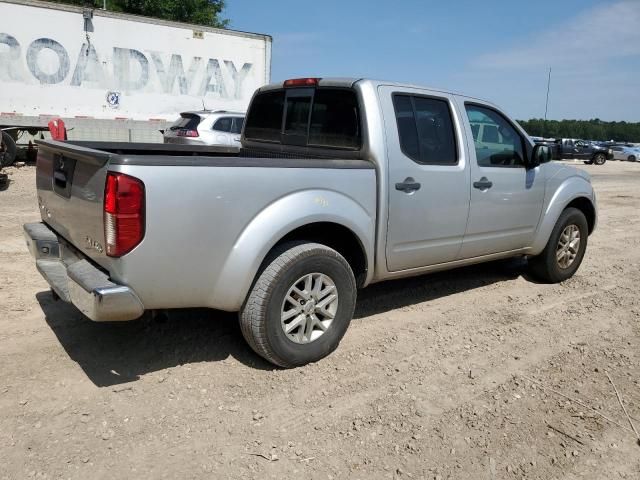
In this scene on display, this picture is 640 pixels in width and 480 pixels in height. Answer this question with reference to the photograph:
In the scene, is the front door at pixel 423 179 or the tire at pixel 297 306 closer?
the tire at pixel 297 306

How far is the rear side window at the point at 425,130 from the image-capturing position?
166 inches

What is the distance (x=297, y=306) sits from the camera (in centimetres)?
366

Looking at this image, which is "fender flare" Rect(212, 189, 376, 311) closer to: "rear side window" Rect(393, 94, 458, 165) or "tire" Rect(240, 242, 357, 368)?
"tire" Rect(240, 242, 357, 368)

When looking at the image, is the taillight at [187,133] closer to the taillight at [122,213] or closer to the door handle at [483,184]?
the door handle at [483,184]

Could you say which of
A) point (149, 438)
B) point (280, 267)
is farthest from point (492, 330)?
point (149, 438)

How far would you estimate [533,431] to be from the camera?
3.14 metres

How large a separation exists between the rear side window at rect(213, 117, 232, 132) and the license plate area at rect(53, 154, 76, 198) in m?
8.71

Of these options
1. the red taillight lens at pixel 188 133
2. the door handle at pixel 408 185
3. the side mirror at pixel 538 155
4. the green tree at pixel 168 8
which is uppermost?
the green tree at pixel 168 8

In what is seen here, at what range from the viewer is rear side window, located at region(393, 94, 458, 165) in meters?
4.23

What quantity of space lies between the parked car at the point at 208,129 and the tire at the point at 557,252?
778 centimetres

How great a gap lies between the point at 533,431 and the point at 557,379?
2.46ft

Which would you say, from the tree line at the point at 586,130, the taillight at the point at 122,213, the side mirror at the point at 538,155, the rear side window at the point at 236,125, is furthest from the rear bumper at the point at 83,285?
the tree line at the point at 586,130

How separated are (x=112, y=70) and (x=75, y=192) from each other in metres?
12.8

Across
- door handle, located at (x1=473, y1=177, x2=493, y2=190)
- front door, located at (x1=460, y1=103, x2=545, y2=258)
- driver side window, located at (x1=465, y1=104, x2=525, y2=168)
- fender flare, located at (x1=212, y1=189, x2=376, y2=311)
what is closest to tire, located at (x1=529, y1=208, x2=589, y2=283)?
front door, located at (x1=460, y1=103, x2=545, y2=258)
